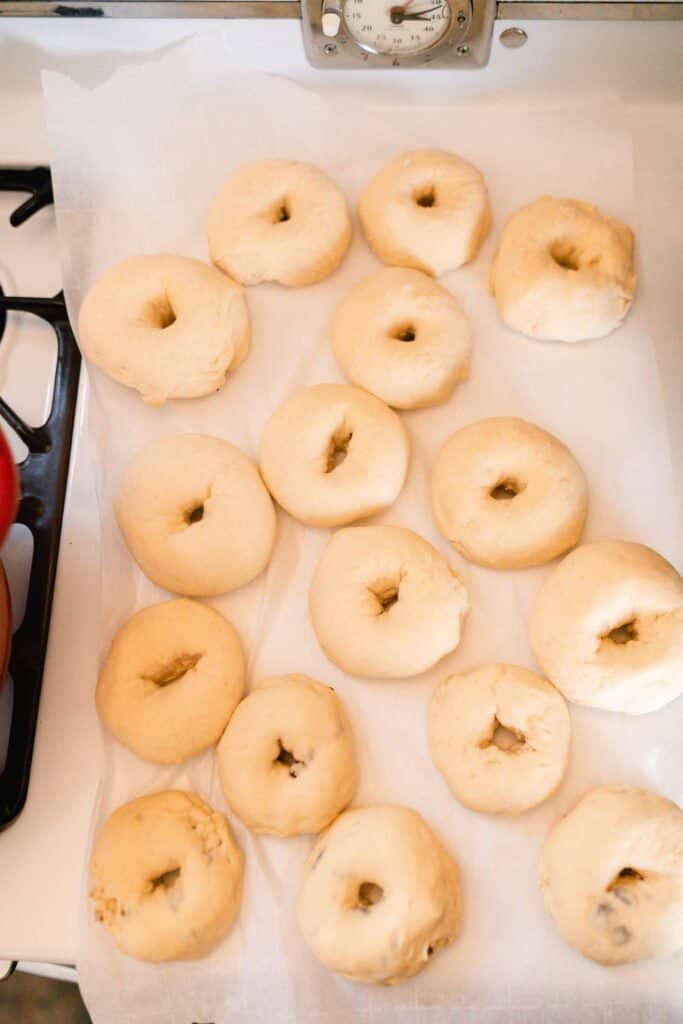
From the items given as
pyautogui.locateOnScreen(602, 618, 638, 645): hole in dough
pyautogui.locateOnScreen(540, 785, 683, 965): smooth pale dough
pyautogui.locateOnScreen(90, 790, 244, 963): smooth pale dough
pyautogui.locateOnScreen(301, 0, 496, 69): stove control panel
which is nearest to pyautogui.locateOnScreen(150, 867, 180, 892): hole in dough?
pyautogui.locateOnScreen(90, 790, 244, 963): smooth pale dough

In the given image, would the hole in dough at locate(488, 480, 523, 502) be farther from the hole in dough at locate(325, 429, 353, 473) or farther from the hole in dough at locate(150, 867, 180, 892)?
the hole in dough at locate(150, 867, 180, 892)

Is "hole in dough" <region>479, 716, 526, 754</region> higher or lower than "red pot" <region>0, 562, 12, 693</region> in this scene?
lower

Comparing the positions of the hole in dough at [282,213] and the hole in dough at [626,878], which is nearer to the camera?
the hole in dough at [626,878]

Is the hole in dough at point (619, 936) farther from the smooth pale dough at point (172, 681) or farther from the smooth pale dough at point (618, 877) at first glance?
the smooth pale dough at point (172, 681)

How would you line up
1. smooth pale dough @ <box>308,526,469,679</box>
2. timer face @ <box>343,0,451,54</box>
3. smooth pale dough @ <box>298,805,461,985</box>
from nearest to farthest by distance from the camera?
smooth pale dough @ <box>298,805,461,985</box>, smooth pale dough @ <box>308,526,469,679</box>, timer face @ <box>343,0,451,54</box>

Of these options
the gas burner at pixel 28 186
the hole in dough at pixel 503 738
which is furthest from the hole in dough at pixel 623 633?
the gas burner at pixel 28 186

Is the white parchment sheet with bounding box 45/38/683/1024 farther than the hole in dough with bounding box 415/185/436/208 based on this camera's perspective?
No

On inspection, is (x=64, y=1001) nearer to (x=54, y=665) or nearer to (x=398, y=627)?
(x=54, y=665)
